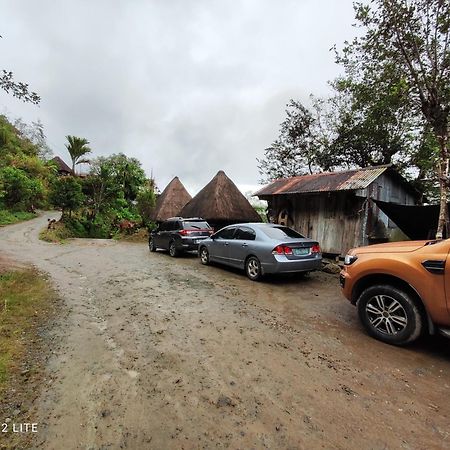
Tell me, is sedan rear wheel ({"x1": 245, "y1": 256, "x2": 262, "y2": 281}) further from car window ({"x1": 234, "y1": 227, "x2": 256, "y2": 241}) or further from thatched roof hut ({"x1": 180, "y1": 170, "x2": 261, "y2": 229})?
thatched roof hut ({"x1": 180, "y1": 170, "x2": 261, "y2": 229})

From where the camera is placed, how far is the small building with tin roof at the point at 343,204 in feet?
31.9

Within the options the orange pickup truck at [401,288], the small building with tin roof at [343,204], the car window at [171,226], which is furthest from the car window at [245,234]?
the car window at [171,226]

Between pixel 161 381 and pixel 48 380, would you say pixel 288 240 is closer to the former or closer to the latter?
pixel 161 381

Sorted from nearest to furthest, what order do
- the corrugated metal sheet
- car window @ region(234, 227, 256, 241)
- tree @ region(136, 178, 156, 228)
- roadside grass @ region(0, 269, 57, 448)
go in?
1. roadside grass @ region(0, 269, 57, 448)
2. car window @ region(234, 227, 256, 241)
3. the corrugated metal sheet
4. tree @ region(136, 178, 156, 228)

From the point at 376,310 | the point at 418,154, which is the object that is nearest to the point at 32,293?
the point at 376,310

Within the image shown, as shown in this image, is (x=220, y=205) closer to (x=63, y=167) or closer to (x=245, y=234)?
(x=245, y=234)

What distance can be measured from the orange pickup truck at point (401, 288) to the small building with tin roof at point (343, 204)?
5255 millimetres

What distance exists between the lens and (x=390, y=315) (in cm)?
403

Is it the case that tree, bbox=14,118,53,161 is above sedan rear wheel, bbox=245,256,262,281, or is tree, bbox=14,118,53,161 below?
above

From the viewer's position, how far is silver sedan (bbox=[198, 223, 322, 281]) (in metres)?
7.30

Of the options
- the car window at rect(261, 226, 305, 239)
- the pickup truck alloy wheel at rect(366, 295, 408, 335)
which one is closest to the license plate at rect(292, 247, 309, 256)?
the car window at rect(261, 226, 305, 239)

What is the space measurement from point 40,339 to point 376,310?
479cm

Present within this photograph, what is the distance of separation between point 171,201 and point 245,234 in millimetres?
15942

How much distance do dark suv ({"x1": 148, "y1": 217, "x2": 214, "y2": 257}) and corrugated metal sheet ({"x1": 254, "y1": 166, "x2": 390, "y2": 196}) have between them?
9.21ft
